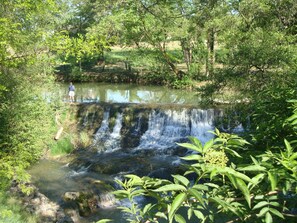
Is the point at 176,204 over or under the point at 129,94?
over

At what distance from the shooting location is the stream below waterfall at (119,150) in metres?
10.2

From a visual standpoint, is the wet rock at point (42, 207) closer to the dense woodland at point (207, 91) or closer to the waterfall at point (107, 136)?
the dense woodland at point (207, 91)

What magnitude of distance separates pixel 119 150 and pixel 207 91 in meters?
6.33

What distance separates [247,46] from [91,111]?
10.3m

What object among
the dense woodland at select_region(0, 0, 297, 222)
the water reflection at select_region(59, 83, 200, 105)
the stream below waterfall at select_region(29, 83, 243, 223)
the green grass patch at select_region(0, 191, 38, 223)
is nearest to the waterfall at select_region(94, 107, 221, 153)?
the stream below waterfall at select_region(29, 83, 243, 223)

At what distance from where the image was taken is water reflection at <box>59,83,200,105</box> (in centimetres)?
2150

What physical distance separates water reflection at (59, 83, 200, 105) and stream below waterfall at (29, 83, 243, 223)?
1.80 metres

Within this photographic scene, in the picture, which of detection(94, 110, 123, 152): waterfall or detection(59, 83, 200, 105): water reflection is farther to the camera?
detection(59, 83, 200, 105): water reflection

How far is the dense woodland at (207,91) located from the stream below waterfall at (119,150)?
1410 mm

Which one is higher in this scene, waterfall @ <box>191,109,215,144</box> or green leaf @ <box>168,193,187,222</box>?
green leaf @ <box>168,193,187,222</box>

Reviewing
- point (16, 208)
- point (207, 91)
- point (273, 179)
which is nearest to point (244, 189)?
point (273, 179)

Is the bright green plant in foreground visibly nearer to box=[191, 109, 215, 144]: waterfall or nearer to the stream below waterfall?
the stream below waterfall

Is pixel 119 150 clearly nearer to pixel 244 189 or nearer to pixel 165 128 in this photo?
pixel 165 128

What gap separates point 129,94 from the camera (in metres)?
24.0
